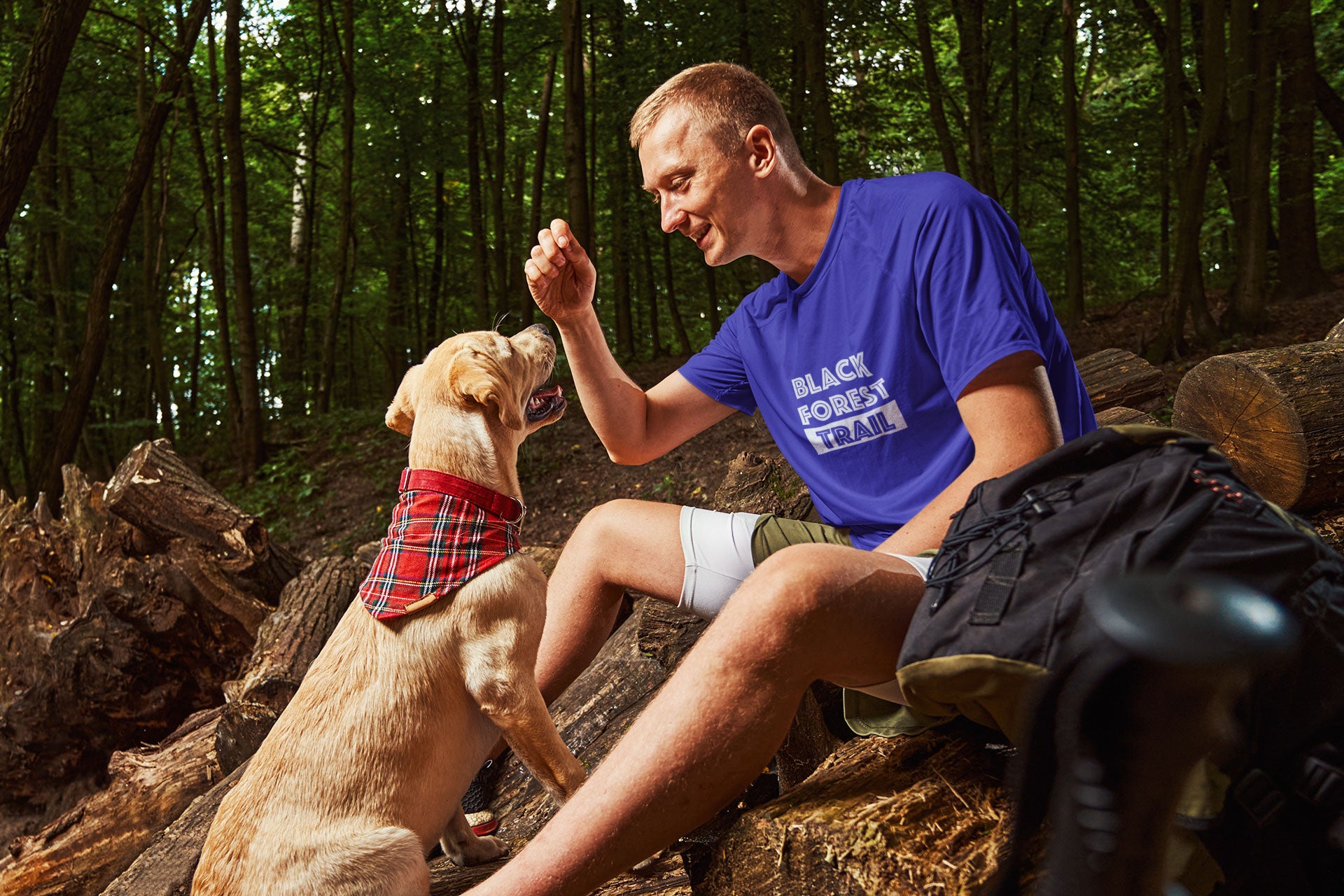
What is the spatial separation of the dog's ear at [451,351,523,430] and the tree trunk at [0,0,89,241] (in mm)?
5654

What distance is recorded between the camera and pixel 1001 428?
2.25 m

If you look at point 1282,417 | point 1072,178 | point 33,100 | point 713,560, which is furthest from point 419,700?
point 1072,178

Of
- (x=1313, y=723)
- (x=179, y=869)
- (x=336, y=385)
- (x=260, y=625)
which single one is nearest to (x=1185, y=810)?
(x=1313, y=723)

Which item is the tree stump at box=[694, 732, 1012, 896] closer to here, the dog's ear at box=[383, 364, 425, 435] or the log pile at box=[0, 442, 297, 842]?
the dog's ear at box=[383, 364, 425, 435]

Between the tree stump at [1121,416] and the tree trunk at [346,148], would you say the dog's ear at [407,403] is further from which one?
the tree trunk at [346,148]

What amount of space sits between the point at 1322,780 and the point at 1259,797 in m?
0.10

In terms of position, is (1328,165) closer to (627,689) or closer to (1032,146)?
(1032,146)

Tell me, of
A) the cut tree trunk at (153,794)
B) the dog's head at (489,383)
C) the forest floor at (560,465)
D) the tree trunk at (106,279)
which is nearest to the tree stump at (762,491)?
the dog's head at (489,383)

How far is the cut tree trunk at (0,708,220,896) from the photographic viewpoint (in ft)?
12.7

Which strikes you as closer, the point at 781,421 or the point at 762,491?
the point at 781,421

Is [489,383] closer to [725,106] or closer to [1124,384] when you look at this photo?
[725,106]

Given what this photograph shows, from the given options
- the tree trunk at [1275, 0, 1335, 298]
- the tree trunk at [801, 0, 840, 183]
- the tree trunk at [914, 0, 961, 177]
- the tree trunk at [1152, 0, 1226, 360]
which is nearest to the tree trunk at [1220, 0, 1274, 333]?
the tree trunk at [1152, 0, 1226, 360]

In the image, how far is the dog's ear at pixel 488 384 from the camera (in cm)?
289

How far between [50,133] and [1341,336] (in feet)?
53.7
